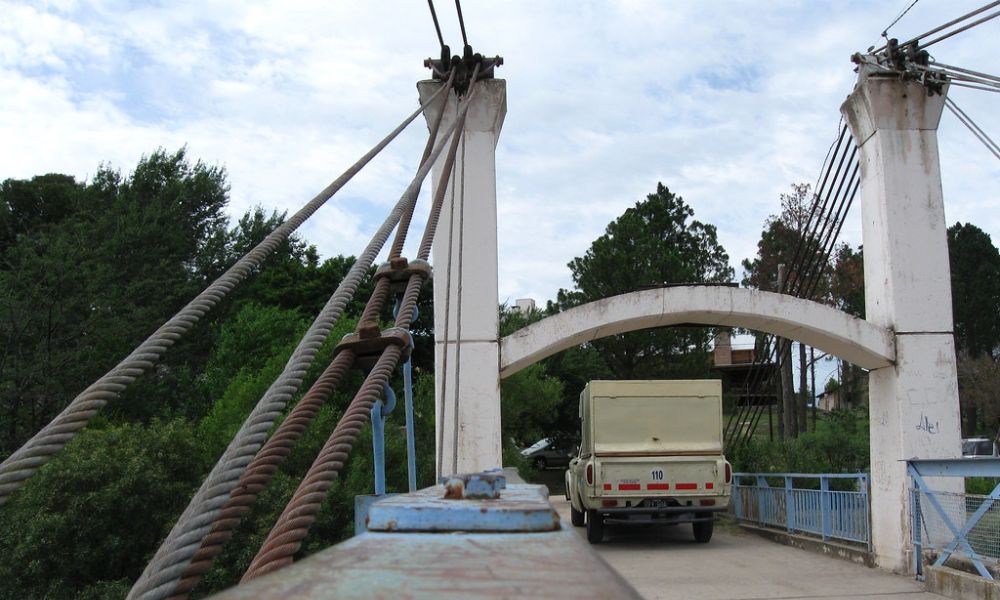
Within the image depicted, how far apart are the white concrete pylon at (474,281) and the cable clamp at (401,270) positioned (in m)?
4.01

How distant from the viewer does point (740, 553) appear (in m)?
12.0

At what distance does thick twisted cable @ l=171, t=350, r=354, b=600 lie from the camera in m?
2.29

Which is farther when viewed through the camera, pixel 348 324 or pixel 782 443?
pixel 348 324

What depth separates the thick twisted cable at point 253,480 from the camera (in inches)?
90.2

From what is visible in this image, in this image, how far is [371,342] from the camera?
3.70 meters

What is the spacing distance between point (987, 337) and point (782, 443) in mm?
28755

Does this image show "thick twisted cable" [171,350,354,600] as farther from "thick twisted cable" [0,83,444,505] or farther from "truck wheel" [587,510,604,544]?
"truck wheel" [587,510,604,544]

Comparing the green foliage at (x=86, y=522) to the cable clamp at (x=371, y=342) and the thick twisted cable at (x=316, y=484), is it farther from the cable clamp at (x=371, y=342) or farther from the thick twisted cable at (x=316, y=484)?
the thick twisted cable at (x=316, y=484)

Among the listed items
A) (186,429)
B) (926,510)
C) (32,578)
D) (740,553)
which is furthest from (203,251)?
(926,510)

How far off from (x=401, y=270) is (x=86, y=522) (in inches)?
327

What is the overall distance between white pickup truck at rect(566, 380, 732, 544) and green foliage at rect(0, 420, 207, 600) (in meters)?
5.97

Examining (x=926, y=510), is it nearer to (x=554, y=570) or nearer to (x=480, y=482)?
(x=480, y=482)

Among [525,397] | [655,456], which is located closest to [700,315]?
[655,456]

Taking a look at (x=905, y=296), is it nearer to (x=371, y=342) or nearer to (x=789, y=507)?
(x=789, y=507)
